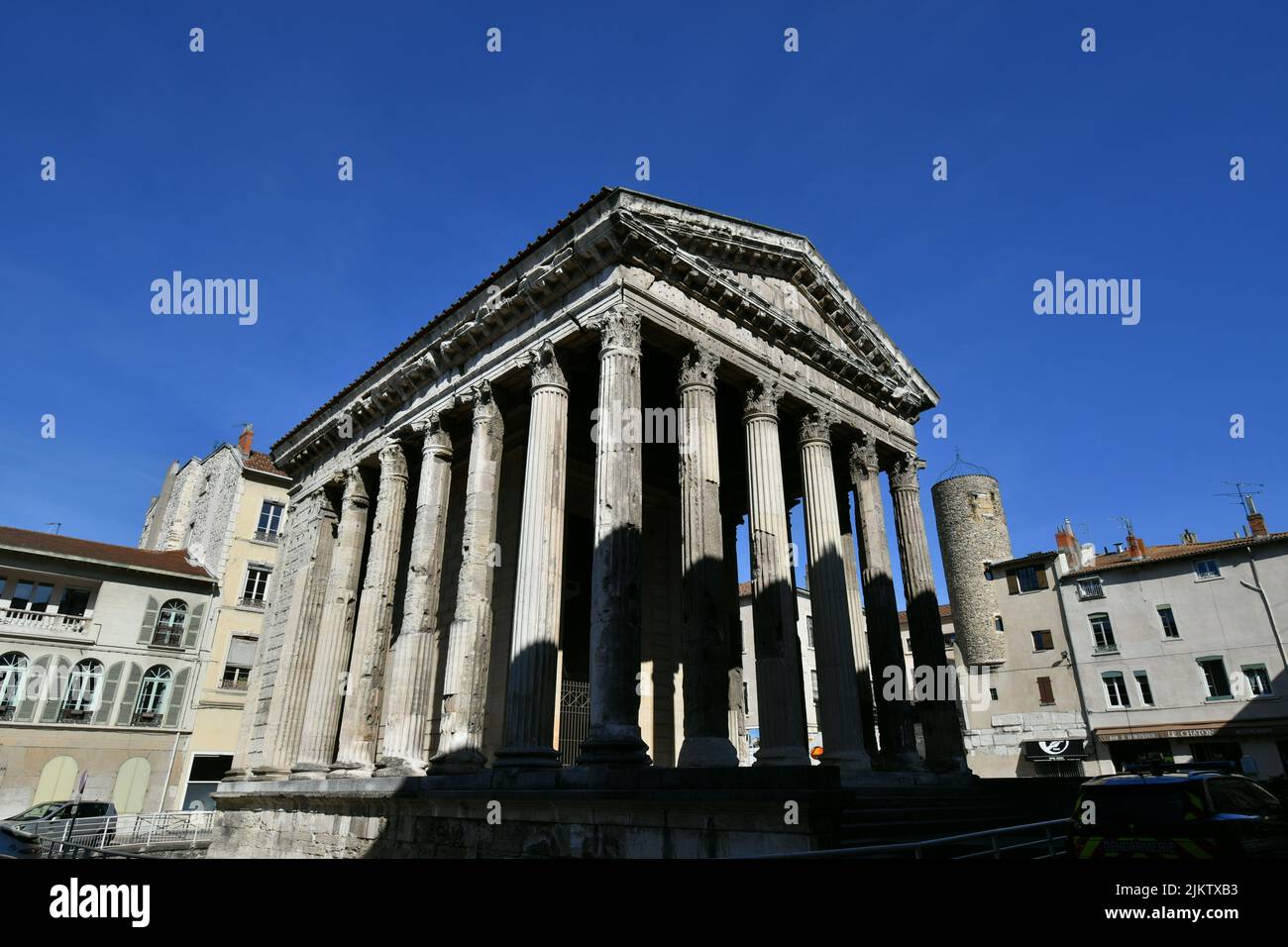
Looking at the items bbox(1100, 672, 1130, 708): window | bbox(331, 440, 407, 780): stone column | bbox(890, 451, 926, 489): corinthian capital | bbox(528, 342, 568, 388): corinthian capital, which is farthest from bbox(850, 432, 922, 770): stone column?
bbox(1100, 672, 1130, 708): window

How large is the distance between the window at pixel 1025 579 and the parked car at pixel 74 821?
34.2 metres

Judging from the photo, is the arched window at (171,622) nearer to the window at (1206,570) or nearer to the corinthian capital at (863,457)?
the corinthian capital at (863,457)

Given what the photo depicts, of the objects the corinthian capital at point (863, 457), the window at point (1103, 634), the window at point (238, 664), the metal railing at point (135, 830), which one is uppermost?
the corinthian capital at point (863, 457)

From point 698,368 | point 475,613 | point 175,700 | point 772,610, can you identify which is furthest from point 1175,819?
point 175,700

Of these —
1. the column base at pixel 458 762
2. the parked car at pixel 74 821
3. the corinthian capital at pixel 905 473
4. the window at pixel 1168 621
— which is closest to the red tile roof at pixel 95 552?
the parked car at pixel 74 821

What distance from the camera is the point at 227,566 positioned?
87.4 feet

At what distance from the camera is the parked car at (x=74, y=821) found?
17.6 m

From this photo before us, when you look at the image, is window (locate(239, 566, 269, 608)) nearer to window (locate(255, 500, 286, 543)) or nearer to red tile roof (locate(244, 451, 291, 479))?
window (locate(255, 500, 286, 543))

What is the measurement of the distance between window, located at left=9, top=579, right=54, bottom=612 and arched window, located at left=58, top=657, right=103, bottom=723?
2.41 meters
